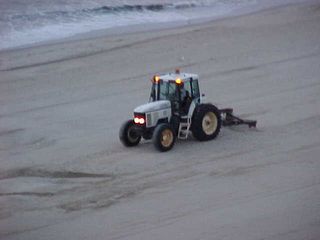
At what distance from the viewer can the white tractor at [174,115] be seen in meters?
16.2

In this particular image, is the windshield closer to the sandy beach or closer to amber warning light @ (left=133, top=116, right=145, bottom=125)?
amber warning light @ (left=133, top=116, right=145, bottom=125)

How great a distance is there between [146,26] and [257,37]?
444cm

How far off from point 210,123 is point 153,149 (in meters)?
1.17

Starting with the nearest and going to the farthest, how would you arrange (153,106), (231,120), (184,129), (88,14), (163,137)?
1. (163,137)
2. (153,106)
3. (184,129)
4. (231,120)
5. (88,14)

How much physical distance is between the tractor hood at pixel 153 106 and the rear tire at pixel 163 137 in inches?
14.8

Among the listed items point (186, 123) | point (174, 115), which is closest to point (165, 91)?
point (174, 115)

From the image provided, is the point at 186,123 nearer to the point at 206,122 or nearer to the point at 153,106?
the point at 206,122

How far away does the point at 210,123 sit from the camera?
16.6 metres

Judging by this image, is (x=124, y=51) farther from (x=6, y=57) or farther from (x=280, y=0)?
(x=280, y=0)

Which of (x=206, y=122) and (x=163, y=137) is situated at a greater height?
(x=206, y=122)

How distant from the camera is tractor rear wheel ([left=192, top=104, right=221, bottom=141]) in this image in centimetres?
1639

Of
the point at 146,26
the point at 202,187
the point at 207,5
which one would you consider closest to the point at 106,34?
the point at 146,26

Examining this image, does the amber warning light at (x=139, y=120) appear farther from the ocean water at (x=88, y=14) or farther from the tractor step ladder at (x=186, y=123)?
the ocean water at (x=88, y=14)

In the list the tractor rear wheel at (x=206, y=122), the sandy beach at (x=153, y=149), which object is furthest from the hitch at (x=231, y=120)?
the tractor rear wheel at (x=206, y=122)
